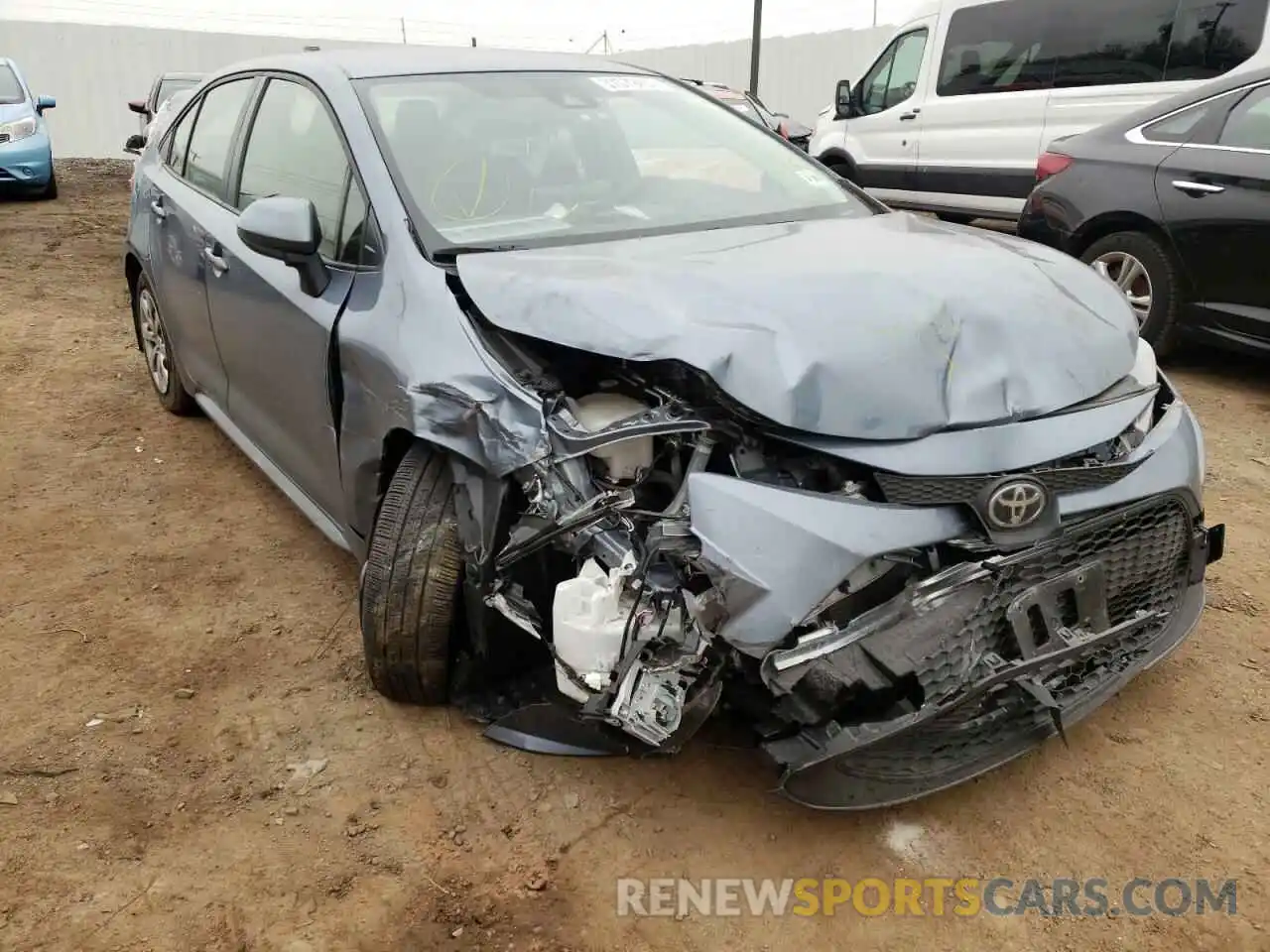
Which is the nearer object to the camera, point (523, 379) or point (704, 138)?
point (523, 379)

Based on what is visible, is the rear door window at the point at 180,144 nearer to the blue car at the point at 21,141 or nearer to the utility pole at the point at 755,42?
the blue car at the point at 21,141

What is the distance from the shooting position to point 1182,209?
4.95 m

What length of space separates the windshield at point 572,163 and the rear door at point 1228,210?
2377 millimetres

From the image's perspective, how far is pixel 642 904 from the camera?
2135mm

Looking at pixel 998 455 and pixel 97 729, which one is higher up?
pixel 998 455

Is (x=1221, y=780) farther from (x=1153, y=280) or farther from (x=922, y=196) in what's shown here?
(x=922, y=196)

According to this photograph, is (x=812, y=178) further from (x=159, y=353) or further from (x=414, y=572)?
(x=159, y=353)

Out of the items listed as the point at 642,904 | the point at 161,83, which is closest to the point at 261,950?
the point at 642,904

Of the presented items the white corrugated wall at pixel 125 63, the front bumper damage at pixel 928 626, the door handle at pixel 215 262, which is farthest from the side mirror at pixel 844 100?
the white corrugated wall at pixel 125 63

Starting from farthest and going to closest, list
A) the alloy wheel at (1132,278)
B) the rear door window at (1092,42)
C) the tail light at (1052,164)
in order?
the rear door window at (1092,42), the tail light at (1052,164), the alloy wheel at (1132,278)

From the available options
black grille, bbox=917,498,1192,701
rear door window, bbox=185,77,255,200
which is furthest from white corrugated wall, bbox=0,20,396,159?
black grille, bbox=917,498,1192,701

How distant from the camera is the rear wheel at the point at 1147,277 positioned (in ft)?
16.6

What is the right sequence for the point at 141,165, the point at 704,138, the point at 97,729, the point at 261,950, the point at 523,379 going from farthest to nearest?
the point at 141,165 → the point at 704,138 → the point at 97,729 → the point at 523,379 → the point at 261,950

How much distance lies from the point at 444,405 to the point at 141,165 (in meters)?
3.21
